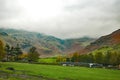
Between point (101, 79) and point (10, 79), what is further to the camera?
point (101, 79)

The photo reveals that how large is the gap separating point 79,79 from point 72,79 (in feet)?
8.59

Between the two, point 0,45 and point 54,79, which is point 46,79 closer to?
point 54,79

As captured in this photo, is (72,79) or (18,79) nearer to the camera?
(18,79)

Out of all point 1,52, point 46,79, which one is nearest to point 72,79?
point 46,79

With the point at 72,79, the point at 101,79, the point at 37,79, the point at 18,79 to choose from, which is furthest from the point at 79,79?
the point at 18,79

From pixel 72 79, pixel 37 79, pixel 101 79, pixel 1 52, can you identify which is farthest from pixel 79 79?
pixel 1 52

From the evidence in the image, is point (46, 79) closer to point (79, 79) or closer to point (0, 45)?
point (79, 79)

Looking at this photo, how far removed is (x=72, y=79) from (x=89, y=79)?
21.0 feet

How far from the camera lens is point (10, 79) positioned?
74375 millimetres

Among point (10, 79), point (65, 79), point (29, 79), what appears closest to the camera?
point (10, 79)

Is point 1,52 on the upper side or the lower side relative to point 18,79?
upper

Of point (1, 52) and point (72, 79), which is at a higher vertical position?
point (1, 52)

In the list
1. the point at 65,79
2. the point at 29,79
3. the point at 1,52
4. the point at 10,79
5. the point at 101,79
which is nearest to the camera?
the point at 10,79

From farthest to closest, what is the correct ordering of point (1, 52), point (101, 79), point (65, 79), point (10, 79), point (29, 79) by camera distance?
point (1, 52)
point (101, 79)
point (65, 79)
point (29, 79)
point (10, 79)
